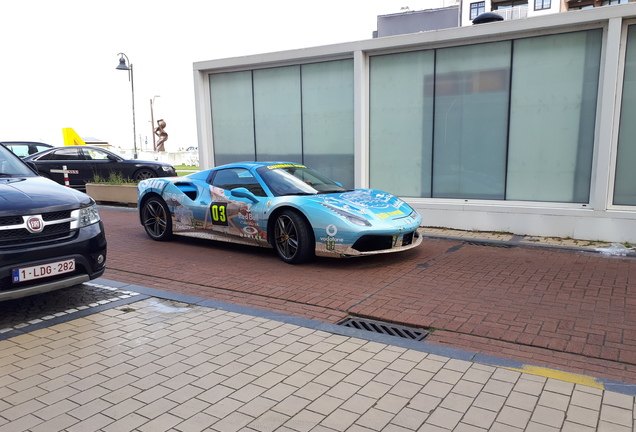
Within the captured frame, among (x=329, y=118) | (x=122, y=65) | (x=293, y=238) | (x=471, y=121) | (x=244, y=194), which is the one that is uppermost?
(x=122, y=65)

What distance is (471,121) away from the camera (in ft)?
30.1

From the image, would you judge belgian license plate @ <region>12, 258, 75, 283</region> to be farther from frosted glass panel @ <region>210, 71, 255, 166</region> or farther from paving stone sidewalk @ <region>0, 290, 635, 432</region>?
frosted glass panel @ <region>210, 71, 255, 166</region>

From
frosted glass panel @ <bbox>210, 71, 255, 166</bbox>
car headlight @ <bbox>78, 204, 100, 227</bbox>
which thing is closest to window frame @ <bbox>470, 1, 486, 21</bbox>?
frosted glass panel @ <bbox>210, 71, 255, 166</bbox>

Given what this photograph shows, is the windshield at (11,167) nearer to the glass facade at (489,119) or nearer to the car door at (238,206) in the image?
the car door at (238,206)

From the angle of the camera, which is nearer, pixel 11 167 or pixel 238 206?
pixel 11 167

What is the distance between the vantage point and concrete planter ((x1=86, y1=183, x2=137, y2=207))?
1296 centimetres

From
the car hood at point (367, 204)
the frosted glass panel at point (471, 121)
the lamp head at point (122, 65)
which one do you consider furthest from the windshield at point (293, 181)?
the lamp head at point (122, 65)

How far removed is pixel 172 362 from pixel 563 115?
7814mm

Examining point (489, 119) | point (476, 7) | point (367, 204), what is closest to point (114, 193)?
point (367, 204)

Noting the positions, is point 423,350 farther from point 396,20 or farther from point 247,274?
point 396,20

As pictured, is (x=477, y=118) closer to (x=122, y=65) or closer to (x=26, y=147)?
(x=26, y=147)

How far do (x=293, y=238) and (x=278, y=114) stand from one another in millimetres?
5482

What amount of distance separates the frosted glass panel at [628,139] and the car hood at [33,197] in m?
8.09

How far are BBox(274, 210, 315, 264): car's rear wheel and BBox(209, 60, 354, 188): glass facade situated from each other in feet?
13.8
